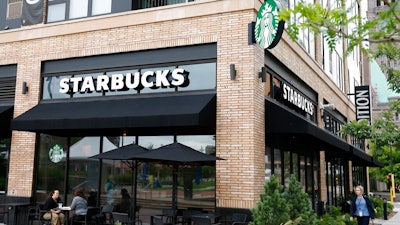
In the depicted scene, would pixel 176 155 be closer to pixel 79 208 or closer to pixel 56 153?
pixel 79 208

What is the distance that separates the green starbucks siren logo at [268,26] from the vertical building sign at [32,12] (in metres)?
7.87

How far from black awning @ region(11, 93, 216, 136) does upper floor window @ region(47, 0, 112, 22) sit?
3.01 metres

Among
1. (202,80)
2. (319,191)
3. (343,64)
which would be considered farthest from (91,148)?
(343,64)

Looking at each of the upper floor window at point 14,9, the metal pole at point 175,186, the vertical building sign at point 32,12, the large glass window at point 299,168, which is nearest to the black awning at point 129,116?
the metal pole at point 175,186

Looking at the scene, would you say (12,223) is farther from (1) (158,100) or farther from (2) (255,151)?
(2) (255,151)

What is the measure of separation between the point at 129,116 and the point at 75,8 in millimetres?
5176

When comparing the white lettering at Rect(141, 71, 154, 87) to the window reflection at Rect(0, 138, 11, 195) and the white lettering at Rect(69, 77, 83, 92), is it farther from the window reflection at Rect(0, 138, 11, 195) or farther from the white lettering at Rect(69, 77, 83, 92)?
the window reflection at Rect(0, 138, 11, 195)

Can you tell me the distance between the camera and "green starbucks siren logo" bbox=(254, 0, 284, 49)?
400 inches

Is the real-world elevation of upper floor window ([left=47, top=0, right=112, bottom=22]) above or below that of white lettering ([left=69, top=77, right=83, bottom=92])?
above

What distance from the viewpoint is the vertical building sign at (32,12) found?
1442 cm

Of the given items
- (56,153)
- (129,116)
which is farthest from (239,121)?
(56,153)

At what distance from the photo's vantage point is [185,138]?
1188 cm

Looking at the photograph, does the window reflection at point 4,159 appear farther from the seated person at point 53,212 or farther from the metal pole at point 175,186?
the metal pole at point 175,186

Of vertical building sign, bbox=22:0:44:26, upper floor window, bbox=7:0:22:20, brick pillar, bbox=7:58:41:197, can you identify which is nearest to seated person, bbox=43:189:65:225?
brick pillar, bbox=7:58:41:197
